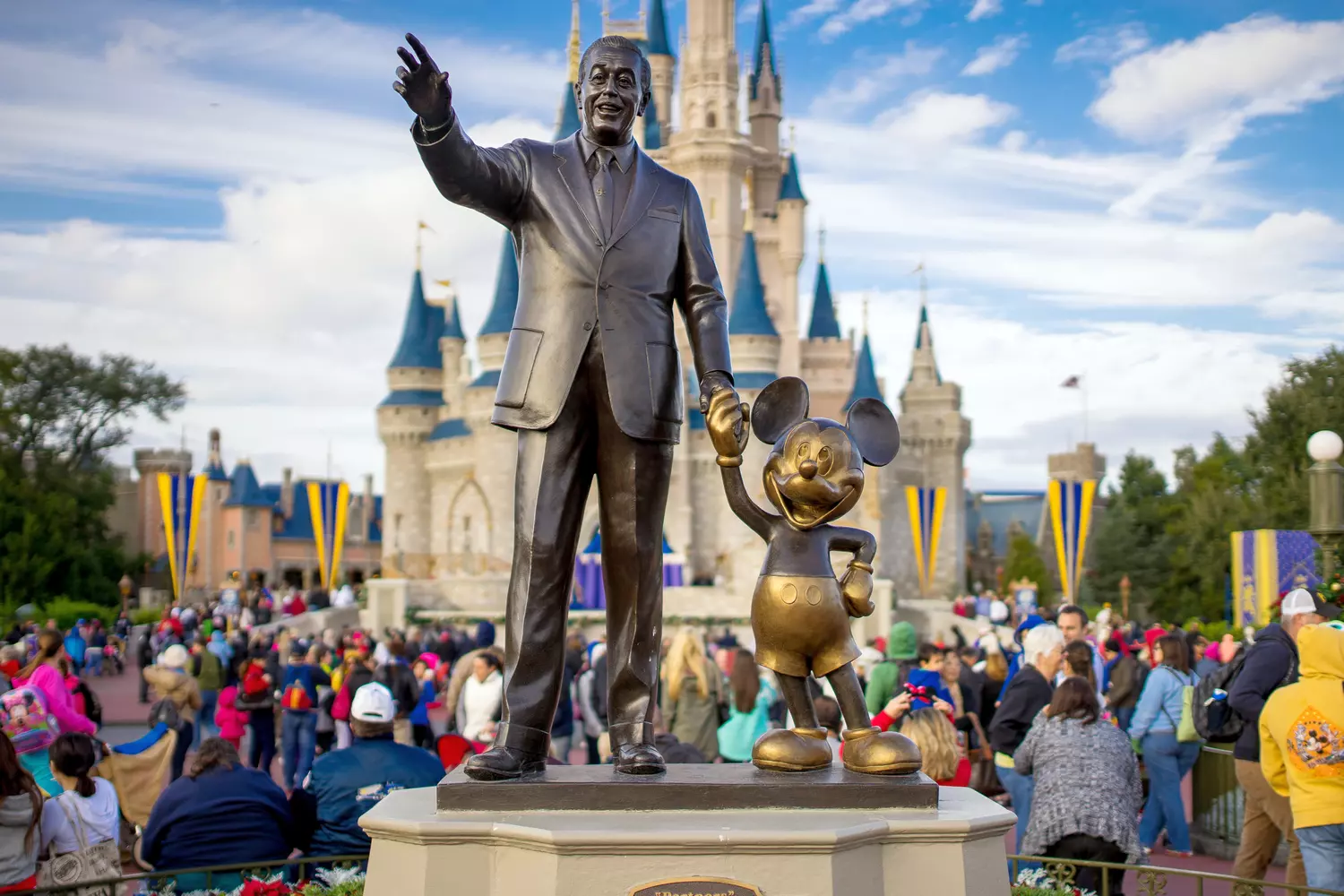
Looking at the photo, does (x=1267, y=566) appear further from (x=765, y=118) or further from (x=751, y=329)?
(x=765, y=118)

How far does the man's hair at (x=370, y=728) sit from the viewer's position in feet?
17.5

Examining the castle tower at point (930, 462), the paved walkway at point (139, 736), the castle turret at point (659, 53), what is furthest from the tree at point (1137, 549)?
the paved walkway at point (139, 736)

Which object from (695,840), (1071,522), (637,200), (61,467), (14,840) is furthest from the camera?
(61,467)

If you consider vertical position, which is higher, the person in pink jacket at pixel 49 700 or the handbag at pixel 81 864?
the person in pink jacket at pixel 49 700

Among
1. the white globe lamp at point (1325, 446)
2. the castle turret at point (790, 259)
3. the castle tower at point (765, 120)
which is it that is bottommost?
the white globe lamp at point (1325, 446)

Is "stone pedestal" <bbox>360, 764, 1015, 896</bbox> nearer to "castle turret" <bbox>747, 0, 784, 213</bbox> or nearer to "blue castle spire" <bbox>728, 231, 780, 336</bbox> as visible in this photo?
"blue castle spire" <bbox>728, 231, 780, 336</bbox>

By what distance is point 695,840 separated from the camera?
301 centimetres

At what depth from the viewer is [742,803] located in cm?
323

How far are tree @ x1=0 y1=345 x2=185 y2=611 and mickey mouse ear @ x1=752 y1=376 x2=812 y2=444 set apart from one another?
30.5 m

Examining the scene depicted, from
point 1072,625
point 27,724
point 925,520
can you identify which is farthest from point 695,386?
point 27,724

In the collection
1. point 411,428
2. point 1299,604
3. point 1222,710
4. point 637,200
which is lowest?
point 1222,710

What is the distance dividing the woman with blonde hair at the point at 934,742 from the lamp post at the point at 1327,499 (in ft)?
13.3

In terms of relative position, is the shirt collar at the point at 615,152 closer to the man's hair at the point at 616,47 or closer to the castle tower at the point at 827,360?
the man's hair at the point at 616,47

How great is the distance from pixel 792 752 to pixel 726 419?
83 cm
